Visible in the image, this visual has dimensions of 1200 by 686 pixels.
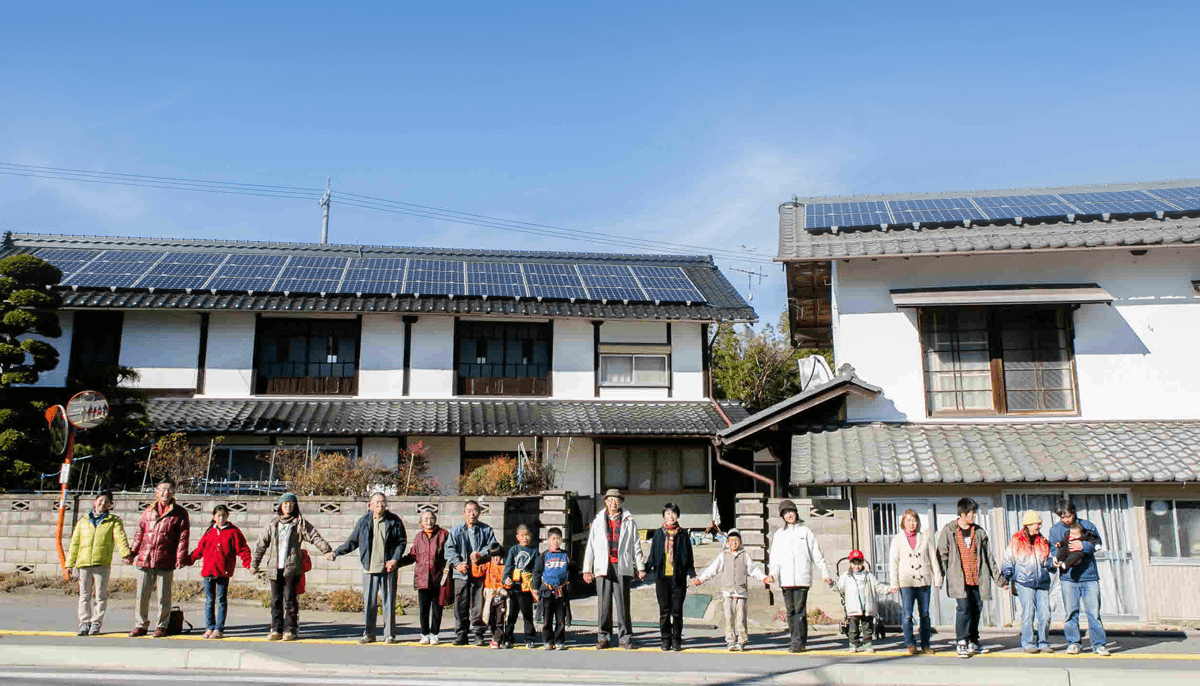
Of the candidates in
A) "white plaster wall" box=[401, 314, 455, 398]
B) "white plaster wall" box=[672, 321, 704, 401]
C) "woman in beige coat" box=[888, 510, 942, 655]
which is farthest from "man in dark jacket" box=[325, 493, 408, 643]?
"white plaster wall" box=[672, 321, 704, 401]

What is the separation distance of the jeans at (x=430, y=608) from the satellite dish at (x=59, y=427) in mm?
6930

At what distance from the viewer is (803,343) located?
21.8 metres

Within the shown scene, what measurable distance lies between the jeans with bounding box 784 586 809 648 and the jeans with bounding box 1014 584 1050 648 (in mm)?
2468

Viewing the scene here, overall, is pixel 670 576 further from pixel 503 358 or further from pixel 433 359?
pixel 433 359

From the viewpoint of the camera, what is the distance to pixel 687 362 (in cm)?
2175

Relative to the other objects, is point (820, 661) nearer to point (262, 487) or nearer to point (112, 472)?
point (262, 487)

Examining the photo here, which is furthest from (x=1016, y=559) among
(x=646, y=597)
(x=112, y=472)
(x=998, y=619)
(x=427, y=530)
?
(x=112, y=472)

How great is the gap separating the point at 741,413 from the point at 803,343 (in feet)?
9.07

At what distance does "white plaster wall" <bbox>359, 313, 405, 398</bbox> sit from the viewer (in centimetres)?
2088

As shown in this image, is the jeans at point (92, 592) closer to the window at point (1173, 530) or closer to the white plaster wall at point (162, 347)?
the white plaster wall at point (162, 347)

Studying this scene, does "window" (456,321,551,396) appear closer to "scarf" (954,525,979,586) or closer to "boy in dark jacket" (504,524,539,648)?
"boy in dark jacket" (504,524,539,648)

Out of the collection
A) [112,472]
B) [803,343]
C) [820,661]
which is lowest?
[820,661]

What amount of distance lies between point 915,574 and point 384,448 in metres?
13.6

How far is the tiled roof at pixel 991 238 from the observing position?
498 inches
